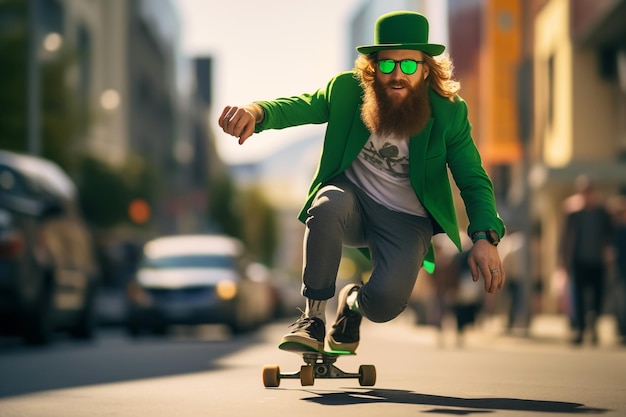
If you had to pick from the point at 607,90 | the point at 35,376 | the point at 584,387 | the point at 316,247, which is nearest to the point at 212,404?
the point at 316,247

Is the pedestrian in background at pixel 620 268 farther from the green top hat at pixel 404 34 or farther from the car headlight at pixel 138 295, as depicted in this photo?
the green top hat at pixel 404 34

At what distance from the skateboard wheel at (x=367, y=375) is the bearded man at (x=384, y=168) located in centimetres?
18

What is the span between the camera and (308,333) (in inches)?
263

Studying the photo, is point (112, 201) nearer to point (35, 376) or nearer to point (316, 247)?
point (35, 376)

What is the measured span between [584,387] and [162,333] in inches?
565

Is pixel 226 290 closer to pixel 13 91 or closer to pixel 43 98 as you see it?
pixel 13 91

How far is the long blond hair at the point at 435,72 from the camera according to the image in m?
6.84

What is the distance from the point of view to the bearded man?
6.70 metres

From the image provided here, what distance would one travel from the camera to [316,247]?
668 centimetres

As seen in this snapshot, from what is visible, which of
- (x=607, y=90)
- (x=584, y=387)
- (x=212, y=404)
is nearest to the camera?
(x=212, y=404)

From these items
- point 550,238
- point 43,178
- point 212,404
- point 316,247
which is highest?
point 550,238

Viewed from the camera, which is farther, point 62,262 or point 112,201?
point 112,201

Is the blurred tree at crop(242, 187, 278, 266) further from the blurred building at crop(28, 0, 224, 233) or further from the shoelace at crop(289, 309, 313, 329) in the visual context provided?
the shoelace at crop(289, 309, 313, 329)

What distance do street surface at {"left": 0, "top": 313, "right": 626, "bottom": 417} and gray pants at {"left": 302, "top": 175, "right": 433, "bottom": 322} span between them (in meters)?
0.48
